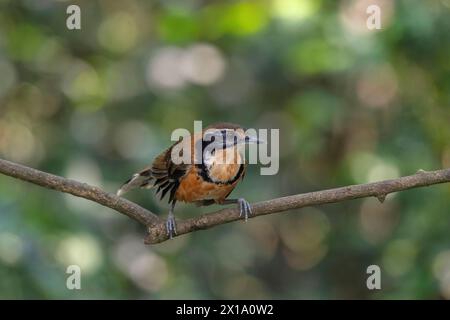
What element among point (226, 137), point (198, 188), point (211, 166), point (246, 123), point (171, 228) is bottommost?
point (171, 228)

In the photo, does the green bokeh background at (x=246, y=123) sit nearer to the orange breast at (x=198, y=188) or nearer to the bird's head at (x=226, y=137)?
the orange breast at (x=198, y=188)

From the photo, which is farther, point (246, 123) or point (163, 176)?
point (246, 123)

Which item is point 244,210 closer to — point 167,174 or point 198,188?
point 198,188

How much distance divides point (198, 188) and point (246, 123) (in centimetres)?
265

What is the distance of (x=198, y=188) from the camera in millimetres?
4871

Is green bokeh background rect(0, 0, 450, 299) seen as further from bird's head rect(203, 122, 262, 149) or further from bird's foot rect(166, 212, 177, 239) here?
bird's head rect(203, 122, 262, 149)

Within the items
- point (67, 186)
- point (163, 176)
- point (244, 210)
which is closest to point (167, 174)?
point (163, 176)

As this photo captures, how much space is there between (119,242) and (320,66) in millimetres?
2410

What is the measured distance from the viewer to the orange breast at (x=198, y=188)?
15.9ft

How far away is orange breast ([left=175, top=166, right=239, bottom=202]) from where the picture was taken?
191 inches

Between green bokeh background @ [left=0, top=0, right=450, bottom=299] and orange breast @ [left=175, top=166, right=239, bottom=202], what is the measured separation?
0.96 m

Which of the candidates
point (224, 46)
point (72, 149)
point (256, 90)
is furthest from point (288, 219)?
point (72, 149)

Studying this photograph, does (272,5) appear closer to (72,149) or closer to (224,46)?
(224,46)

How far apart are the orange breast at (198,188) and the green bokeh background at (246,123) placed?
3.14ft
